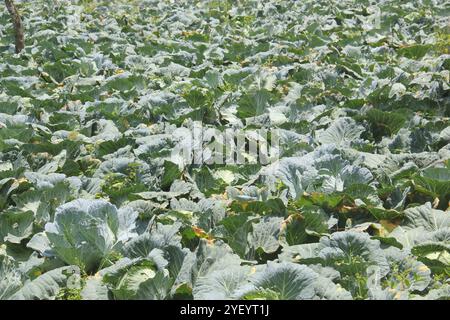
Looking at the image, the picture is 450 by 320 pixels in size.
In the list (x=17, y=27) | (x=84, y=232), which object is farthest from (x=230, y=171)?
(x=17, y=27)

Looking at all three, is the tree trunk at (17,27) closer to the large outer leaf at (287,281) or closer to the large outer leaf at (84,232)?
the large outer leaf at (84,232)

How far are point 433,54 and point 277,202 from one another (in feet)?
15.4

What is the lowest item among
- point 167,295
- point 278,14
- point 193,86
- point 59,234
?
point 167,295

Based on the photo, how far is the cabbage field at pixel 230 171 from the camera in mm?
3264

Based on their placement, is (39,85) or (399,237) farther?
(39,85)

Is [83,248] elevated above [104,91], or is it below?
below

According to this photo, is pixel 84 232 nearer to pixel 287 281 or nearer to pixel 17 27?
pixel 287 281

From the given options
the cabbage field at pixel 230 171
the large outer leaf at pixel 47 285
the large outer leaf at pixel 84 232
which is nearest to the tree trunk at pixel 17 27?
the cabbage field at pixel 230 171

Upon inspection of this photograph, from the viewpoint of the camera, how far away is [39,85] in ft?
25.1

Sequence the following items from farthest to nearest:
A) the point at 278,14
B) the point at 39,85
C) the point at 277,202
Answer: the point at 278,14
the point at 39,85
the point at 277,202

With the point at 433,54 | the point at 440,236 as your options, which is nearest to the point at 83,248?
the point at 440,236

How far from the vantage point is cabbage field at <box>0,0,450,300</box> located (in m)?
3.26

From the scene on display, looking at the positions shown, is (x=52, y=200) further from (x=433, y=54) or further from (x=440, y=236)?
(x=433, y=54)

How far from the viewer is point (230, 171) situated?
15.9 feet
